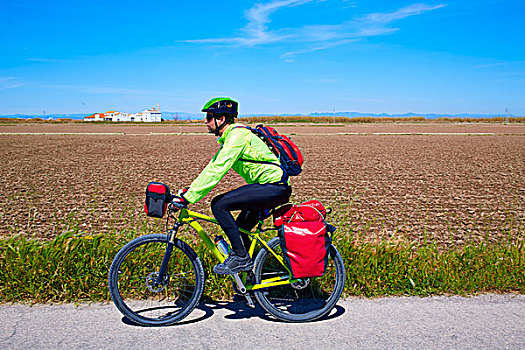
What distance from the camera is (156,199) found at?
12.0 feet

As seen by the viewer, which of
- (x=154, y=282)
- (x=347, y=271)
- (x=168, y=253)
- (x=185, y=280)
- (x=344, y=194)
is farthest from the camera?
(x=344, y=194)

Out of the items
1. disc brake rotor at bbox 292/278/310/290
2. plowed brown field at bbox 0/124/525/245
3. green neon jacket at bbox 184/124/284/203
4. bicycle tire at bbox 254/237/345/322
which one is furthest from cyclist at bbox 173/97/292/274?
plowed brown field at bbox 0/124/525/245

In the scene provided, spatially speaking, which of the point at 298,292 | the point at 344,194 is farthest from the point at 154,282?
the point at 344,194

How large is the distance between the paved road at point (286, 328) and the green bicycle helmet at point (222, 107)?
5.81ft

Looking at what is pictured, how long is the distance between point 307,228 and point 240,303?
107cm

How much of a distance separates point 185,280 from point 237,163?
1.25 metres

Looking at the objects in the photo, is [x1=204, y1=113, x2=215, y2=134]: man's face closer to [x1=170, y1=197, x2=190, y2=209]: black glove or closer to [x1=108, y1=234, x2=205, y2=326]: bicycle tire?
[x1=170, y1=197, x2=190, y2=209]: black glove

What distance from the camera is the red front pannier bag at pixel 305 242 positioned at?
3.69 metres

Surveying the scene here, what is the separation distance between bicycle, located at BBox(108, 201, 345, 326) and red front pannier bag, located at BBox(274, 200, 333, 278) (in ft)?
0.70

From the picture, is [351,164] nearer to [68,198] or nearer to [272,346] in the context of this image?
[68,198]

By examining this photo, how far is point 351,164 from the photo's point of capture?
20188 mm

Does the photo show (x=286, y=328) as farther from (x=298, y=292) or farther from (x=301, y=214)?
(x=301, y=214)

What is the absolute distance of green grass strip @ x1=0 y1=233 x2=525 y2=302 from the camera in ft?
13.5

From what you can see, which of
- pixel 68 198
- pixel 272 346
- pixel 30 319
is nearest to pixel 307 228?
pixel 272 346
